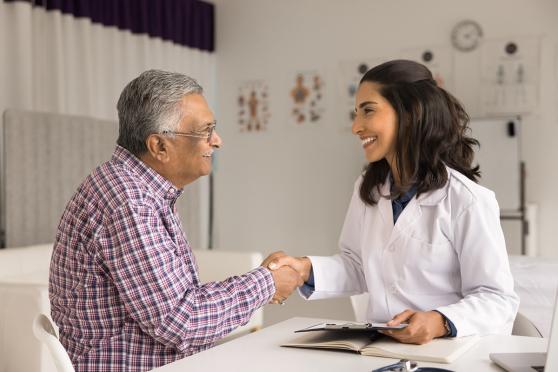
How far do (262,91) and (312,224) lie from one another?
1.25 meters

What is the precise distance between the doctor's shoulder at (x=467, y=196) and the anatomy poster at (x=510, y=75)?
11.9ft

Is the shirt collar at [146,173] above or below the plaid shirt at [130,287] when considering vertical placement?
above

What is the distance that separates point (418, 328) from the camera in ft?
5.21

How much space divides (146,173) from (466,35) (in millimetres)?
4139

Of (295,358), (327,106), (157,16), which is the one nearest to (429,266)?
(295,358)

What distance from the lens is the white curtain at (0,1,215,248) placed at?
4.40 meters

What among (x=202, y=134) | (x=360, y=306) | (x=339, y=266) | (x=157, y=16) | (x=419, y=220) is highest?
(x=157, y=16)

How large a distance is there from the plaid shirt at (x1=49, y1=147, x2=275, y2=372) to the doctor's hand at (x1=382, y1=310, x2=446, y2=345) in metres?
0.35

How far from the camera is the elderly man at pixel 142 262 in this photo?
5.27 feet

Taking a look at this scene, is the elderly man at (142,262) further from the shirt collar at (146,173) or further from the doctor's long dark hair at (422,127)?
the doctor's long dark hair at (422,127)

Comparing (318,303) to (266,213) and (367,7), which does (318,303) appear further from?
(367,7)

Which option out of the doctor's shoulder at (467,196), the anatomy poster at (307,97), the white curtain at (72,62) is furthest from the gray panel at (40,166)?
the doctor's shoulder at (467,196)

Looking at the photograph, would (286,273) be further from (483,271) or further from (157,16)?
(157,16)

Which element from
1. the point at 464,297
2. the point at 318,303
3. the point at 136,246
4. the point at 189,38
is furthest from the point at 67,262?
the point at 189,38
